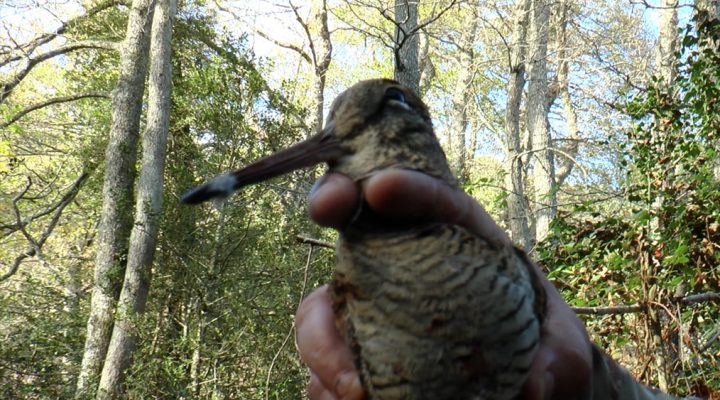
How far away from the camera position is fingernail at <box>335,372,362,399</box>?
1.48 metres

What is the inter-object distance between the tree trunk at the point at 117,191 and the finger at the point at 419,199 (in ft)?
25.4

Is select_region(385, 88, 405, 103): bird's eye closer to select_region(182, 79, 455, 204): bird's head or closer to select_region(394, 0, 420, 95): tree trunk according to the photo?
select_region(182, 79, 455, 204): bird's head

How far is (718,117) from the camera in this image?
460cm

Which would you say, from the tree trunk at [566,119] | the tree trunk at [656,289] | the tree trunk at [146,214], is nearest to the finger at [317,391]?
the tree trunk at [656,289]

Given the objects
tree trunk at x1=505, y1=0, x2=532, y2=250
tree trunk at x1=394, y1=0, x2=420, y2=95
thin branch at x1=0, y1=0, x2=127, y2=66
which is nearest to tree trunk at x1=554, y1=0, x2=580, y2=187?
tree trunk at x1=505, y1=0, x2=532, y2=250

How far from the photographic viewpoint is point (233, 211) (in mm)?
8125

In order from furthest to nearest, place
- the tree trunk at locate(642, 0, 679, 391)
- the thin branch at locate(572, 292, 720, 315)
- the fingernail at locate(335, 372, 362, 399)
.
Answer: the tree trunk at locate(642, 0, 679, 391)
the thin branch at locate(572, 292, 720, 315)
the fingernail at locate(335, 372, 362, 399)

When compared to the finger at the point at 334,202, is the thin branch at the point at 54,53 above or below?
above

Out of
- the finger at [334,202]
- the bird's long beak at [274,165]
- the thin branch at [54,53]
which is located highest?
the thin branch at [54,53]

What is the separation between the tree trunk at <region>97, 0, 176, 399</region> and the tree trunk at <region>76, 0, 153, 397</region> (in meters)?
0.38

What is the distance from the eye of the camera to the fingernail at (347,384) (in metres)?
1.48

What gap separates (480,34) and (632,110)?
11076 millimetres

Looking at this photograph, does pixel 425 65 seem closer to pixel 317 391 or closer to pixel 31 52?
pixel 31 52

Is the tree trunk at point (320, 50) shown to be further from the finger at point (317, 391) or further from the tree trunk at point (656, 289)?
the finger at point (317, 391)
